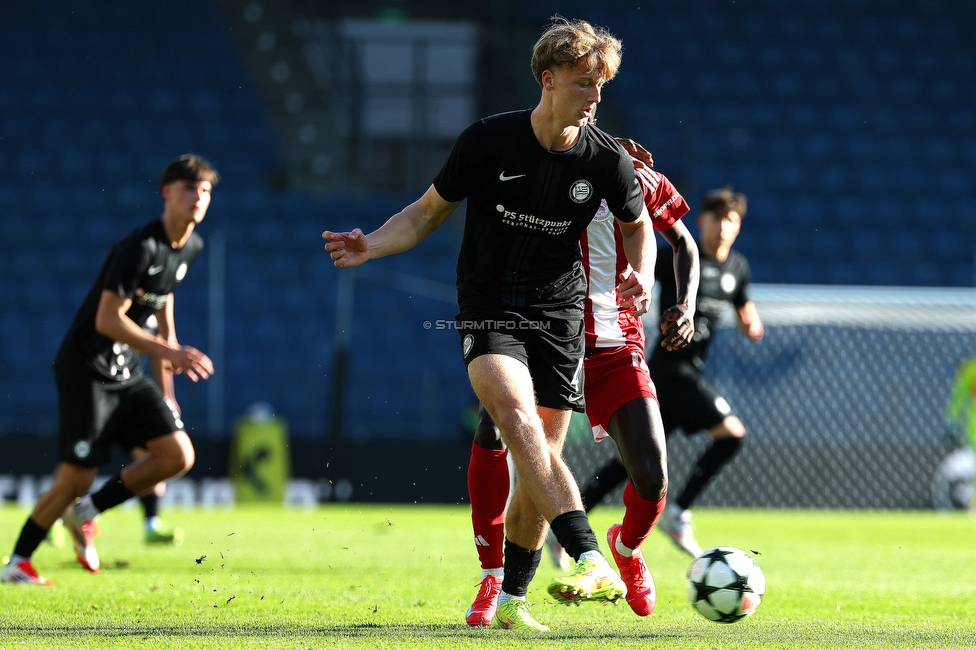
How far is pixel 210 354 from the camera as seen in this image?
1555cm

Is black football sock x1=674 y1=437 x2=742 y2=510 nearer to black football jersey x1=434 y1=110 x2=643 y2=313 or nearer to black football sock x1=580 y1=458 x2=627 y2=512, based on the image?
black football sock x1=580 y1=458 x2=627 y2=512

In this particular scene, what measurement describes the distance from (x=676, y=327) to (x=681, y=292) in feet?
1.14

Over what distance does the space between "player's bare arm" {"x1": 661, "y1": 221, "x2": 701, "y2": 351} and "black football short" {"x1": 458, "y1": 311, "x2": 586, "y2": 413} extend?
0.33m

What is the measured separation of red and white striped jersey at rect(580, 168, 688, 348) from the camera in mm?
4707

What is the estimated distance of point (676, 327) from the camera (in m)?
4.37

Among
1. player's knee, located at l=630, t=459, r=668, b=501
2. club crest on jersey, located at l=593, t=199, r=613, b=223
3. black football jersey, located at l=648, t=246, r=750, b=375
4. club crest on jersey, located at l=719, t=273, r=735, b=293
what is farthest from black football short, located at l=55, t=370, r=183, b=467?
club crest on jersey, located at l=719, t=273, r=735, b=293

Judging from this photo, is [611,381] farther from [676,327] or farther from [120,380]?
[120,380]

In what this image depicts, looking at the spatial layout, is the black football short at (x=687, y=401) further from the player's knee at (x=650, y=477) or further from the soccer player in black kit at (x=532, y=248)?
the soccer player in black kit at (x=532, y=248)

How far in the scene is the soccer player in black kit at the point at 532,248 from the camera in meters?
3.98

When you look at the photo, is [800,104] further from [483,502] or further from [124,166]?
[483,502]

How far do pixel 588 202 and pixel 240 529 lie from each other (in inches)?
252

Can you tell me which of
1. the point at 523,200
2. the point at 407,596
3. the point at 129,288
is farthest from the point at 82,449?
the point at 523,200

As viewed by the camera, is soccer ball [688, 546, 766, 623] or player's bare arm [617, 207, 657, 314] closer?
soccer ball [688, 546, 766, 623]

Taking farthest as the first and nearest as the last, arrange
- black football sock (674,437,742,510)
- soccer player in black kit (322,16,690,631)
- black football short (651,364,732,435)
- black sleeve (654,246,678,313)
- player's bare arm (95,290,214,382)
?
black football sock (674,437,742,510)
black football short (651,364,732,435)
black sleeve (654,246,678,313)
player's bare arm (95,290,214,382)
soccer player in black kit (322,16,690,631)
